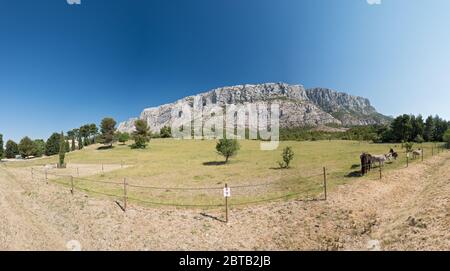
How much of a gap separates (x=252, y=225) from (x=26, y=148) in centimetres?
10727

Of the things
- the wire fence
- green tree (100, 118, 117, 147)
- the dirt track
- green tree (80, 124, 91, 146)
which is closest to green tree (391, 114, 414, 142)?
the wire fence

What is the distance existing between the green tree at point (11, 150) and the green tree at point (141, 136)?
5505 cm

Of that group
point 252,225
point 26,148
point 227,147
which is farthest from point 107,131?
point 252,225

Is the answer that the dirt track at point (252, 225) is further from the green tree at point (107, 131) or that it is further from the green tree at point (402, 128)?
the green tree at point (402, 128)

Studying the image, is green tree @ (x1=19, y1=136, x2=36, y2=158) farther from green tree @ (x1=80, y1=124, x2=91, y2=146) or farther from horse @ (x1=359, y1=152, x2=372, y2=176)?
horse @ (x1=359, y1=152, x2=372, y2=176)

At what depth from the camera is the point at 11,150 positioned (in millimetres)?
100438

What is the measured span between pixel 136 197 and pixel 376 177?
18.7 metres

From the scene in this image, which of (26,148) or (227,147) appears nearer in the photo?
(227,147)

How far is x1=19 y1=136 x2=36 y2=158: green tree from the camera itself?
90688 mm

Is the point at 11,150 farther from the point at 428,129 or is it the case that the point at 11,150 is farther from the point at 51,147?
the point at 428,129

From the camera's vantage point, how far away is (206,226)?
12.2 meters
